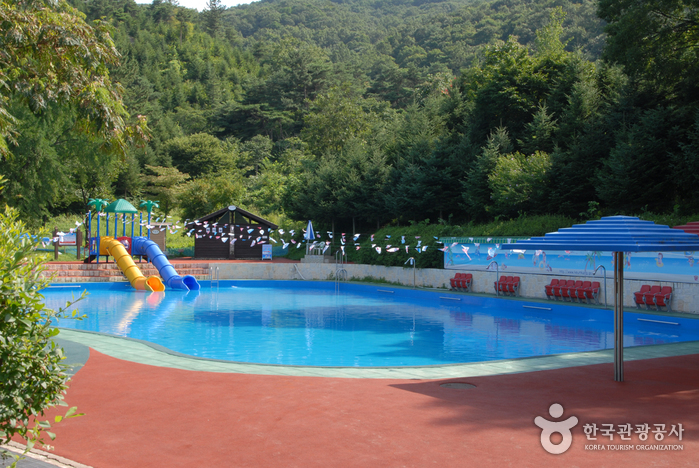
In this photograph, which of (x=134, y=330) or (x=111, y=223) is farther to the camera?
(x=111, y=223)

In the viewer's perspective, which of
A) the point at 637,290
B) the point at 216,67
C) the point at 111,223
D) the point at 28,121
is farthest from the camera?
the point at 216,67

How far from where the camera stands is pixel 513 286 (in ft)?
65.2

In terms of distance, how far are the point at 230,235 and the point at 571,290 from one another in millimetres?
20668

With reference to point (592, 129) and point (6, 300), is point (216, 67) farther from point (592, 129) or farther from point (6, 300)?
point (6, 300)

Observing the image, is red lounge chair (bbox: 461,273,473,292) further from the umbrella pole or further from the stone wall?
the umbrella pole

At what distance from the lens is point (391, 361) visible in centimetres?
1133

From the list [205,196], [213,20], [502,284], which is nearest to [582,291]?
[502,284]

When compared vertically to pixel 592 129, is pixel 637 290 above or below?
below

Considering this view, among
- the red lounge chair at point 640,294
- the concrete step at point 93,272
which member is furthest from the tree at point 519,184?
the concrete step at point 93,272

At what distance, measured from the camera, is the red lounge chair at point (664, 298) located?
15.1 m

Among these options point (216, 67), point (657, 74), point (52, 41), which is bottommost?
point (52, 41)

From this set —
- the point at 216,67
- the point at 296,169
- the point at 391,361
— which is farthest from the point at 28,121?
the point at 216,67

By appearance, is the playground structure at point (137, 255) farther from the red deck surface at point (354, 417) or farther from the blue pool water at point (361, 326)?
the red deck surface at point (354, 417)

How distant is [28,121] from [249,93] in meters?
34.6
